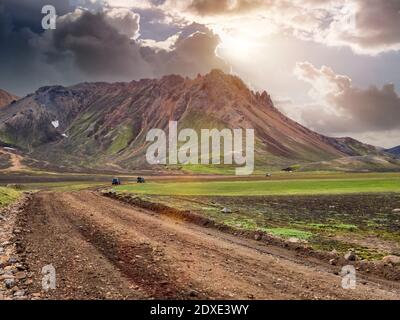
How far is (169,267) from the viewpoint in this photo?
64.7 ft

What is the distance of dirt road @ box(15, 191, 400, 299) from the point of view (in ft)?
52.7

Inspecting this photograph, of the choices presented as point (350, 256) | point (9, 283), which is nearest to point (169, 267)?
point (9, 283)

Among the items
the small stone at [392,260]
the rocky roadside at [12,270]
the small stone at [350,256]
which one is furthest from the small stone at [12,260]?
the small stone at [392,260]

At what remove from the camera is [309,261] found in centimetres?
2406

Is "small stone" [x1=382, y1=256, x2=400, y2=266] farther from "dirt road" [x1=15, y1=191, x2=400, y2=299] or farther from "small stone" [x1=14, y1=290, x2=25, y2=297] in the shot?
"small stone" [x1=14, y1=290, x2=25, y2=297]

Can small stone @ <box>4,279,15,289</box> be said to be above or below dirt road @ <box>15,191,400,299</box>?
above

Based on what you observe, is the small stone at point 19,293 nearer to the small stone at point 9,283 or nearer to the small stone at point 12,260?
the small stone at point 9,283

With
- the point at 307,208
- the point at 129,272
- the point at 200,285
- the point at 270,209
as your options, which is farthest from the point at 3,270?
the point at 307,208

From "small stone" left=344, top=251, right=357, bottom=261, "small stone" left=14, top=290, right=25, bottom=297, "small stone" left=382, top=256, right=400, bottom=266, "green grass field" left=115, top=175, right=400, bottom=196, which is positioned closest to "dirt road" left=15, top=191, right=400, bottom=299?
"small stone" left=14, top=290, right=25, bottom=297

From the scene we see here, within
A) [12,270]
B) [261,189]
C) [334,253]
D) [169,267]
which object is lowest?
[261,189]

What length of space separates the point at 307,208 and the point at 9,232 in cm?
3687

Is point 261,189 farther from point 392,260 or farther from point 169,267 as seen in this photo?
point 169,267

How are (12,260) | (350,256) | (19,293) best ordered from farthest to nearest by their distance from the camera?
(350,256) → (12,260) → (19,293)

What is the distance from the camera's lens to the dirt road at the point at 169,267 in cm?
1606
